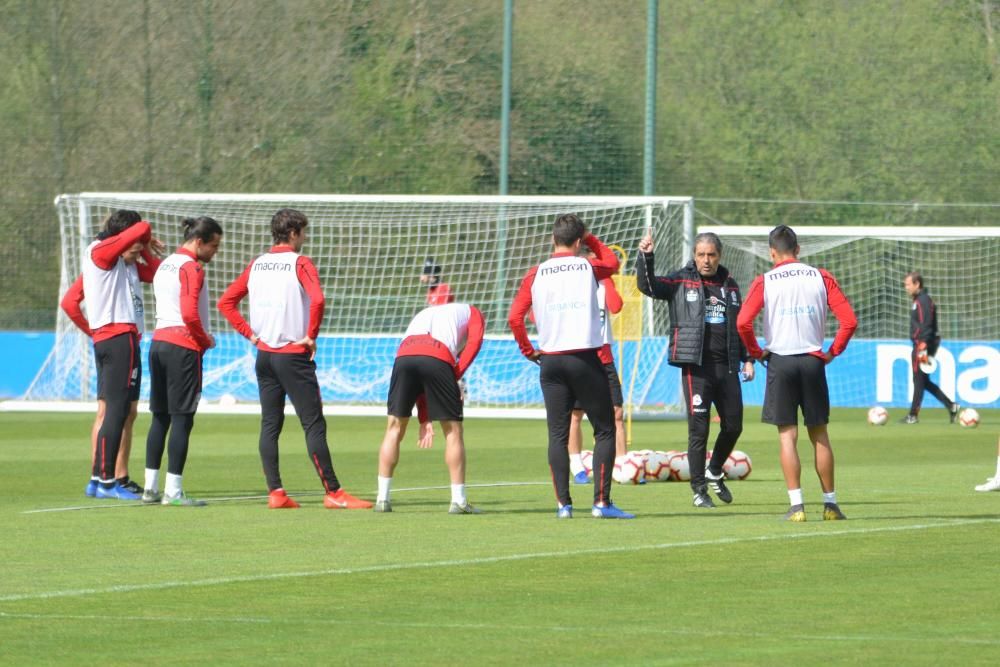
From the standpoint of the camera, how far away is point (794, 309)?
11938 millimetres

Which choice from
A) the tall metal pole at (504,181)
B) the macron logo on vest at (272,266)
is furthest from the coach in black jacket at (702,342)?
the tall metal pole at (504,181)

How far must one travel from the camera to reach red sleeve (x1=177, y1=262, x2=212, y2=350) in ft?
42.8

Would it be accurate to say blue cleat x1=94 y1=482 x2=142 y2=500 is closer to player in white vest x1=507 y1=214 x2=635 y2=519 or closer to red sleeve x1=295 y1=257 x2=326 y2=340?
red sleeve x1=295 y1=257 x2=326 y2=340

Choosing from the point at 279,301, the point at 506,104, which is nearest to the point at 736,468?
the point at 279,301

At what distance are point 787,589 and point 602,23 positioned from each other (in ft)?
109

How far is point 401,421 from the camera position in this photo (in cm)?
1262

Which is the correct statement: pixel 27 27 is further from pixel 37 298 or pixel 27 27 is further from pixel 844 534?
pixel 844 534

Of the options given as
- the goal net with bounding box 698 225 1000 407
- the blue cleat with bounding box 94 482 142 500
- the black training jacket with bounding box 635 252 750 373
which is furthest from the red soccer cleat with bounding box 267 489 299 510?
the goal net with bounding box 698 225 1000 407

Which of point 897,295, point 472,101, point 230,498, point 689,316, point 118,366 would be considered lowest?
point 230,498

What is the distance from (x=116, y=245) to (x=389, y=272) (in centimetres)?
1899

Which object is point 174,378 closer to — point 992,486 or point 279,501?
point 279,501

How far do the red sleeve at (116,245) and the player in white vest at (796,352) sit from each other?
4.80 metres

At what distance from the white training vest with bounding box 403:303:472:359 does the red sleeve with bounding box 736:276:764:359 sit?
1.91 m

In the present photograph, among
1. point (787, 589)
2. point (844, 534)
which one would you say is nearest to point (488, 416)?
point (844, 534)
